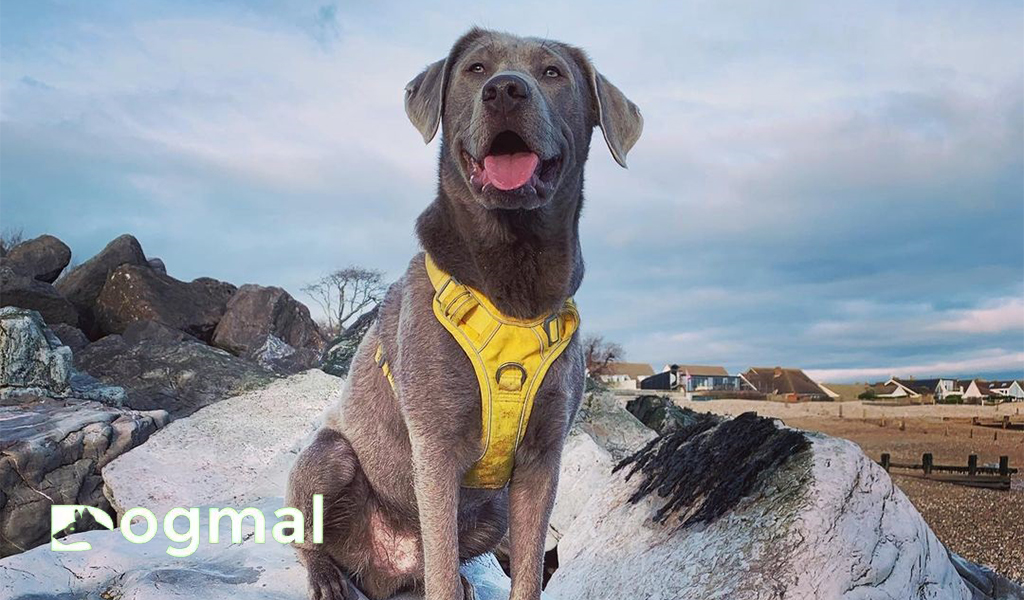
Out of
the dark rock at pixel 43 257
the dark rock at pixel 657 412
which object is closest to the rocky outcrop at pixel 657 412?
the dark rock at pixel 657 412

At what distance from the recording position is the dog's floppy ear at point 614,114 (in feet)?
11.3

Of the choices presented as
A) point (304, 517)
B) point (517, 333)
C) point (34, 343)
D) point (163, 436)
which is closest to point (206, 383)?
point (34, 343)

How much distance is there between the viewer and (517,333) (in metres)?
3.30

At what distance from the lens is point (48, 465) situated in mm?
7559

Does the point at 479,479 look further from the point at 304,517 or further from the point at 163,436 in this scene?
the point at 163,436

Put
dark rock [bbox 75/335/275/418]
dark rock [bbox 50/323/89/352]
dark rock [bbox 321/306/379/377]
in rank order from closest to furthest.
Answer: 1. dark rock [bbox 321/306/379/377]
2. dark rock [bbox 75/335/275/418]
3. dark rock [bbox 50/323/89/352]

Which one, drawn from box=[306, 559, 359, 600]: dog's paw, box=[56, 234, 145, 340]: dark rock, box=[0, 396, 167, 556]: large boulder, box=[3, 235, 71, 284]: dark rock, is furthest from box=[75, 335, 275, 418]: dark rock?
box=[306, 559, 359, 600]: dog's paw

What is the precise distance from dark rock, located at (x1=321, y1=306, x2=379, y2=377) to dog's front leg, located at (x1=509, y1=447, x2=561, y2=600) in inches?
205

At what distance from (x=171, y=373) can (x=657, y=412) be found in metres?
6.54

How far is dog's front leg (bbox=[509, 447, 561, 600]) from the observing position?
3457 mm

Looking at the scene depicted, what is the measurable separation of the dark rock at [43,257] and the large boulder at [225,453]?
10950 mm

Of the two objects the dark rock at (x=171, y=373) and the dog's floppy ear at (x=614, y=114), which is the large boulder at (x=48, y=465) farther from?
the dog's floppy ear at (x=614, y=114)

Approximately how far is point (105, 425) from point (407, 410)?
5.85 m

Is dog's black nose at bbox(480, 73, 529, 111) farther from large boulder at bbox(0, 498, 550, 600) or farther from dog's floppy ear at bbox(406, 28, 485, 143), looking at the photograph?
large boulder at bbox(0, 498, 550, 600)
